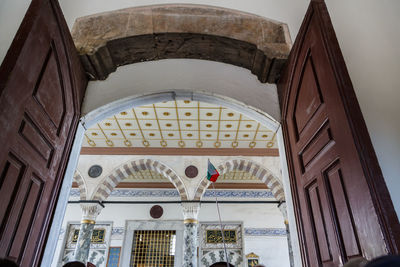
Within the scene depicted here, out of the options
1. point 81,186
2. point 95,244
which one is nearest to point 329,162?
point 81,186

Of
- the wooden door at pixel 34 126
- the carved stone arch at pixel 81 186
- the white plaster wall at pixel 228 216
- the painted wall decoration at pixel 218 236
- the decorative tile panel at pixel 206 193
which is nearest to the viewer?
the wooden door at pixel 34 126

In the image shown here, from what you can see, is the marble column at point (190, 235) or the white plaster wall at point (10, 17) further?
the marble column at point (190, 235)

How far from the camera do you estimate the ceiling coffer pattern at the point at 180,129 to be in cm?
587

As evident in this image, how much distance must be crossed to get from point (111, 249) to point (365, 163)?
8.69 meters

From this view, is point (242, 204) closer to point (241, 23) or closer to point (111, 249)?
point (111, 249)

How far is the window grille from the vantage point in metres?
8.35

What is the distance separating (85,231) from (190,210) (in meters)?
2.53

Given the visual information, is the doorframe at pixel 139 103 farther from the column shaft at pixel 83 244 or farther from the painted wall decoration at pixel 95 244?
the painted wall decoration at pixel 95 244

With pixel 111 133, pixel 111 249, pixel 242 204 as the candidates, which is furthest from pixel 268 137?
pixel 111 249

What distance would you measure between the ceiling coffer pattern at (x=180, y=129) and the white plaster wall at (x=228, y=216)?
2627mm

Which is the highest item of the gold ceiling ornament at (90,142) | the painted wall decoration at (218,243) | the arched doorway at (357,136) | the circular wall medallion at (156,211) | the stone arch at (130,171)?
the gold ceiling ornament at (90,142)

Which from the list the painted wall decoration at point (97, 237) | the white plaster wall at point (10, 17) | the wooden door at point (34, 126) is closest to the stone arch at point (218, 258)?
the painted wall decoration at point (97, 237)

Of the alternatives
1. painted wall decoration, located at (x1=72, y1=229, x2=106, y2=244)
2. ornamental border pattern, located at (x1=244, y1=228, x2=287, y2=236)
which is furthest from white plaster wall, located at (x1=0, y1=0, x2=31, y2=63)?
ornamental border pattern, located at (x1=244, y1=228, x2=287, y2=236)

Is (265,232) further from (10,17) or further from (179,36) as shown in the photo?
(10,17)
